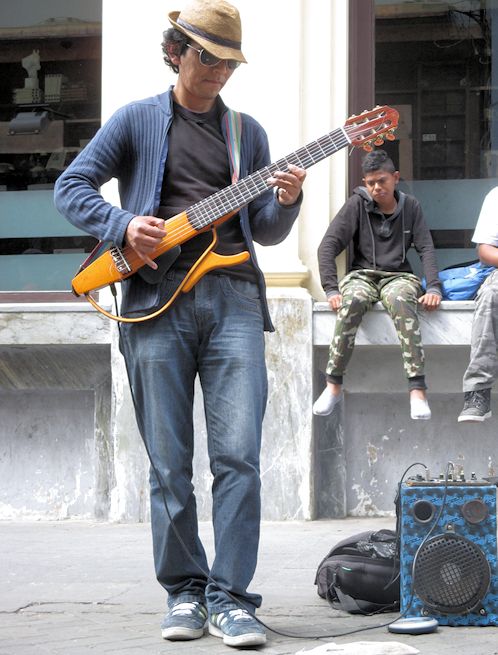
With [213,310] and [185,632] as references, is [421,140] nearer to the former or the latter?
[213,310]

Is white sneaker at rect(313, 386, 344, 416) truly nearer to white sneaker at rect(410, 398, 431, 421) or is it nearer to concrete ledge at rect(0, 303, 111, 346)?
white sneaker at rect(410, 398, 431, 421)

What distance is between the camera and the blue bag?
23.0 ft

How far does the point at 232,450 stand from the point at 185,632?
0.60 metres

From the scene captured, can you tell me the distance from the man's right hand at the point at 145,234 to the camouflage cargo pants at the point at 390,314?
2.96 metres

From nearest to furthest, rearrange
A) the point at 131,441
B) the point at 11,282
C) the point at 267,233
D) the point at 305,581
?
1. the point at 267,233
2. the point at 305,581
3. the point at 131,441
4. the point at 11,282

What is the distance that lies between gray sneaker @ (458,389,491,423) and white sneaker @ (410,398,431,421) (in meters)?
0.22

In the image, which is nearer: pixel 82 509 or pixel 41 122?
pixel 82 509

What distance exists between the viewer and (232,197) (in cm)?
405

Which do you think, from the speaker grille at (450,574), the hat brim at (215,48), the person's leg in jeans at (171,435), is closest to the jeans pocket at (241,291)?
the person's leg in jeans at (171,435)

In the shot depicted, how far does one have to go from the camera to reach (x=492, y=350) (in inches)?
262

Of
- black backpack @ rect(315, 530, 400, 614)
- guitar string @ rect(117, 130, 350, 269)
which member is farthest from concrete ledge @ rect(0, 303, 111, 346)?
guitar string @ rect(117, 130, 350, 269)

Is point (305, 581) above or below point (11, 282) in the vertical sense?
below

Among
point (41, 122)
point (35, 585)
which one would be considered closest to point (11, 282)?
point (41, 122)

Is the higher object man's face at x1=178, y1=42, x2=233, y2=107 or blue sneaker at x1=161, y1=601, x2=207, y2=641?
man's face at x1=178, y1=42, x2=233, y2=107
